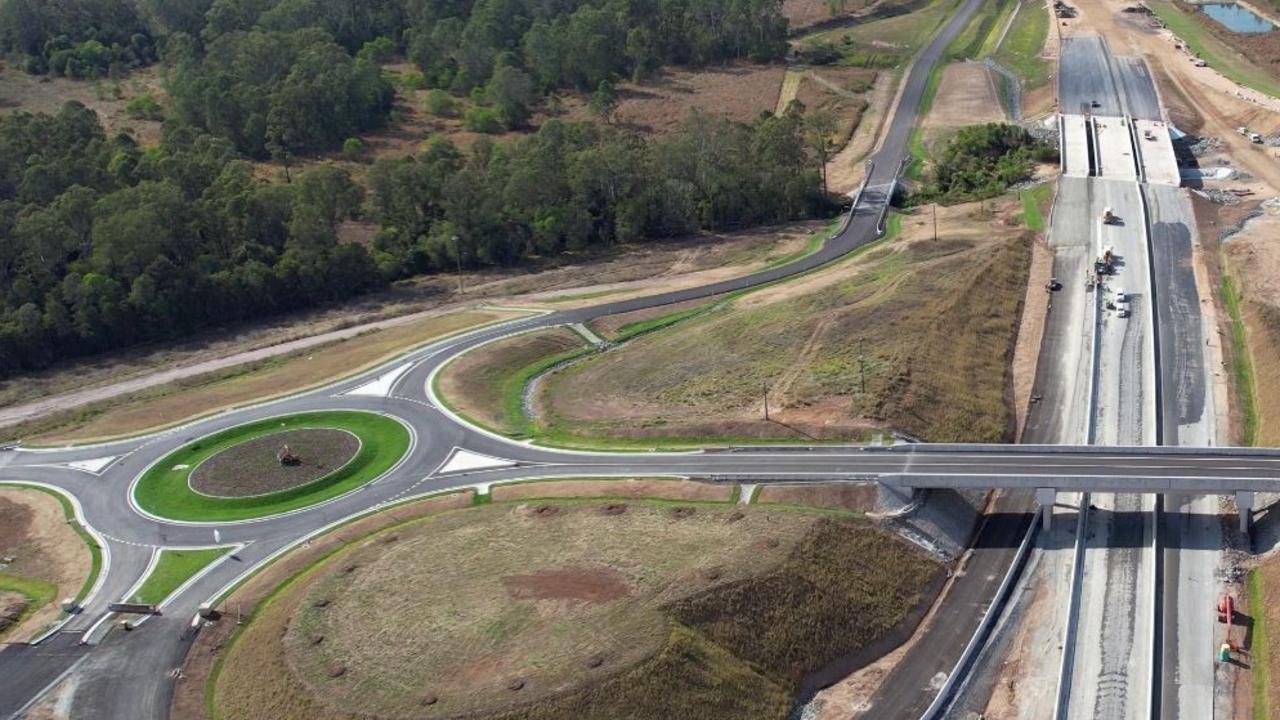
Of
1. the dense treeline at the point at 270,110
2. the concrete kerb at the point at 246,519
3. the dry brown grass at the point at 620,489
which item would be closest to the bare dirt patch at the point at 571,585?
the dry brown grass at the point at 620,489

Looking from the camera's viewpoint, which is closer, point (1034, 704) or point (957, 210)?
point (1034, 704)

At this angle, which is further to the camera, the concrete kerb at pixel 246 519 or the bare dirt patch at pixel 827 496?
the concrete kerb at pixel 246 519

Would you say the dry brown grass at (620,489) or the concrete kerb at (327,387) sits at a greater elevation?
the concrete kerb at (327,387)

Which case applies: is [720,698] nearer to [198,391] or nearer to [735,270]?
[198,391]

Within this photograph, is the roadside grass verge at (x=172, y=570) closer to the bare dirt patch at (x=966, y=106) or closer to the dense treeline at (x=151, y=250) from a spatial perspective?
the dense treeline at (x=151, y=250)

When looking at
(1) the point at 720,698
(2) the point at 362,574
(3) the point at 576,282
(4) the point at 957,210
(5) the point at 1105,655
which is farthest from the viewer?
(4) the point at 957,210

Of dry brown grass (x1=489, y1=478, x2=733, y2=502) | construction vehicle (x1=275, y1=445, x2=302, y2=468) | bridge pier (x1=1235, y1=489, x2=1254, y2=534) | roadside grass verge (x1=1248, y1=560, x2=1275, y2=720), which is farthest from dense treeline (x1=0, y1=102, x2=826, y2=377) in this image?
roadside grass verge (x1=1248, y1=560, x2=1275, y2=720)

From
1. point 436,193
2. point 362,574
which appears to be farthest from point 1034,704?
point 436,193

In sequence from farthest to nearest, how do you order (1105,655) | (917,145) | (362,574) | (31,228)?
(917,145), (31,228), (362,574), (1105,655)
